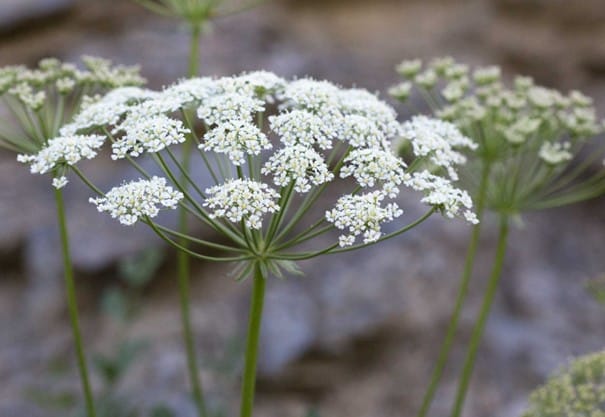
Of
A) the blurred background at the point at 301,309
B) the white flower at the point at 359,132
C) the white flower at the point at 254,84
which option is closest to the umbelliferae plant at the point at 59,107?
the white flower at the point at 254,84

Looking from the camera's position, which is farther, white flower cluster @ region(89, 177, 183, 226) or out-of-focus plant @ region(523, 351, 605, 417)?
out-of-focus plant @ region(523, 351, 605, 417)

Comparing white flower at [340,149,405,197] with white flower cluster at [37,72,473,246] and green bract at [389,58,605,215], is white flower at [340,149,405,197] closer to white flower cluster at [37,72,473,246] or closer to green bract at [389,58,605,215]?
white flower cluster at [37,72,473,246]

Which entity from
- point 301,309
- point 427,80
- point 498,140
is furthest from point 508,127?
point 301,309

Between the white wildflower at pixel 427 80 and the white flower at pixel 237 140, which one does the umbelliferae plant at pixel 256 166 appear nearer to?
the white flower at pixel 237 140

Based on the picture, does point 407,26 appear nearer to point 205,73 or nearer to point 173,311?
point 205,73

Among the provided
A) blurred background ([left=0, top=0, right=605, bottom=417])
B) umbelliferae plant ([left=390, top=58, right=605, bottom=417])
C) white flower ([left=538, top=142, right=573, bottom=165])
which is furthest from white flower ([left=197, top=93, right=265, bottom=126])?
blurred background ([left=0, top=0, right=605, bottom=417])

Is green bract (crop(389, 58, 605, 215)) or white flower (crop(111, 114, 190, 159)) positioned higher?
green bract (crop(389, 58, 605, 215))

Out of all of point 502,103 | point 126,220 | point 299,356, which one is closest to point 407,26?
point 299,356

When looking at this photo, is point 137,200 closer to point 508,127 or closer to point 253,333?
point 253,333
